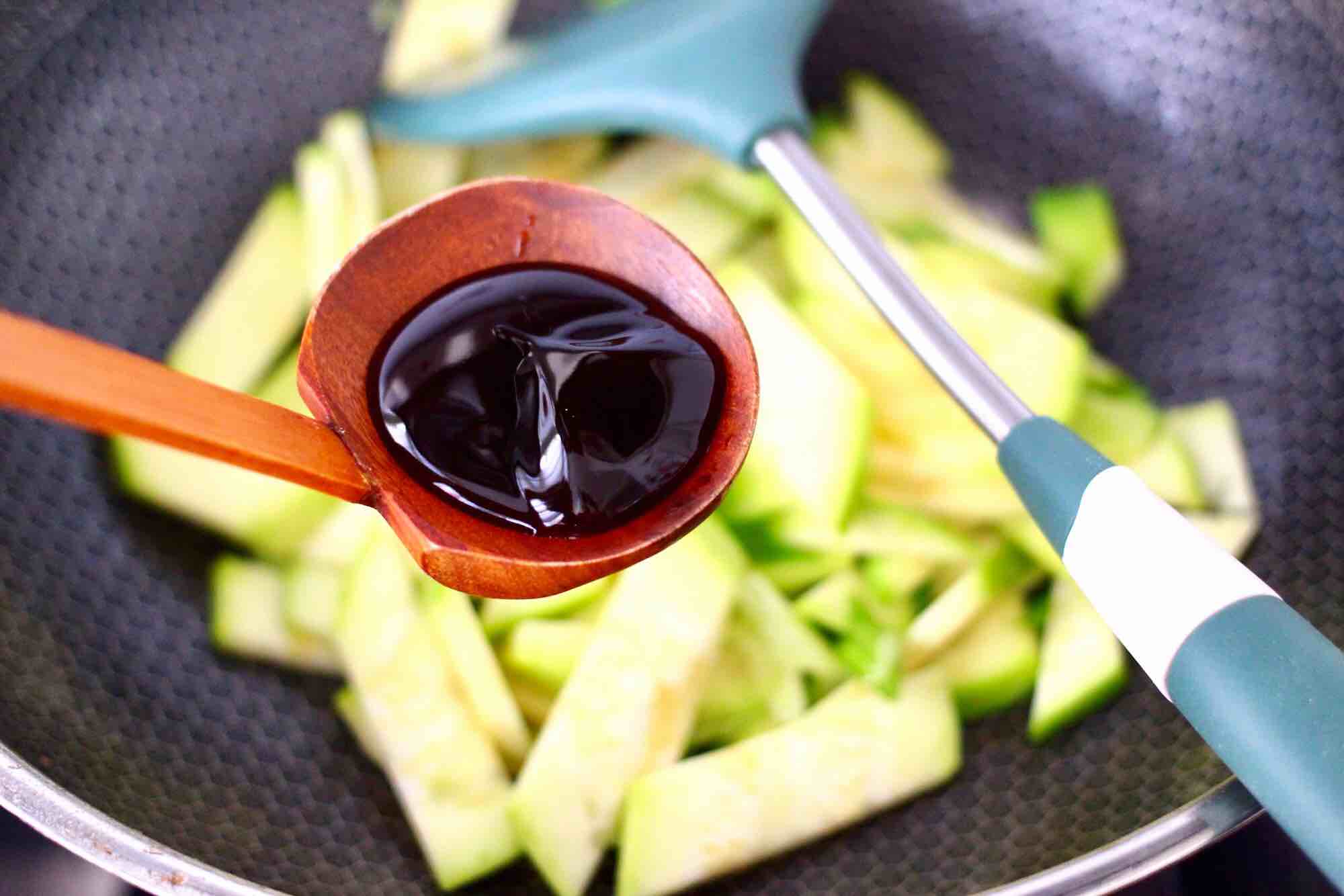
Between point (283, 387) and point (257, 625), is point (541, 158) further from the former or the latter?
point (257, 625)

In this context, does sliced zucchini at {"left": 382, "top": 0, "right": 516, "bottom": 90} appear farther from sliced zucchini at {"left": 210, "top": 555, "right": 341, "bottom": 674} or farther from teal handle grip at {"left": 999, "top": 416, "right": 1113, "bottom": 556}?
teal handle grip at {"left": 999, "top": 416, "right": 1113, "bottom": 556}

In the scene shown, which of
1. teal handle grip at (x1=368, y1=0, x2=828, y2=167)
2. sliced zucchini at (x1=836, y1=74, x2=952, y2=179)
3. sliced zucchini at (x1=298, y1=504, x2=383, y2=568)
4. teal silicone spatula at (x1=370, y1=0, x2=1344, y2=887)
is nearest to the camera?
teal silicone spatula at (x1=370, y1=0, x2=1344, y2=887)

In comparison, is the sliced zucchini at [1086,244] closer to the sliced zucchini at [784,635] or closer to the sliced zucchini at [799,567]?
the sliced zucchini at [799,567]

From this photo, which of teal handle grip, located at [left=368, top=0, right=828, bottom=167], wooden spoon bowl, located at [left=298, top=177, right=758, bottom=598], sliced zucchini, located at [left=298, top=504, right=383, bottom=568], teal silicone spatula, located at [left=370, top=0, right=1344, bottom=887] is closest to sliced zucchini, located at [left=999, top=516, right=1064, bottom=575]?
teal silicone spatula, located at [left=370, top=0, right=1344, bottom=887]

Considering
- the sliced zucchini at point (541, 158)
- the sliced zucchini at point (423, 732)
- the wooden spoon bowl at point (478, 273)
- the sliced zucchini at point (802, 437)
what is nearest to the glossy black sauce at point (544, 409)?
the wooden spoon bowl at point (478, 273)

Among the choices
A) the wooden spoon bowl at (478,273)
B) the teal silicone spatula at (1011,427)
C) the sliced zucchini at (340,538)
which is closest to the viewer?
the teal silicone spatula at (1011,427)
